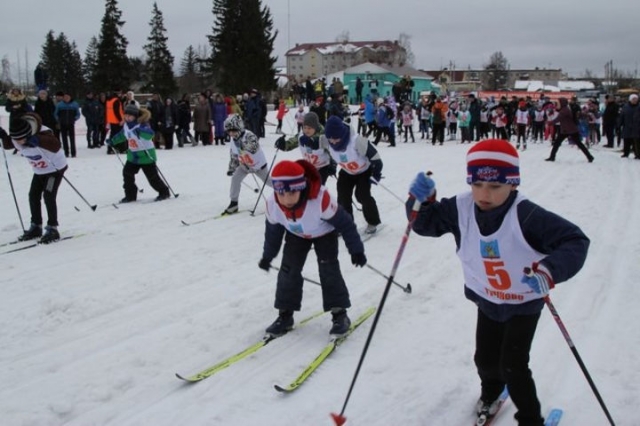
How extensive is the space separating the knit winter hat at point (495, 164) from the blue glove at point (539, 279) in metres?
0.48

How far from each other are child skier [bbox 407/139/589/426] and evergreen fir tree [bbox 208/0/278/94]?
45.2 m

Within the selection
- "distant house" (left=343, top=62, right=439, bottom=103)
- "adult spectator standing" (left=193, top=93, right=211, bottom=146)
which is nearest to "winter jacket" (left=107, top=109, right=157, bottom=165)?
"adult spectator standing" (left=193, top=93, right=211, bottom=146)

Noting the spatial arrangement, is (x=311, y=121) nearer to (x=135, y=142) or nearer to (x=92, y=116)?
(x=135, y=142)

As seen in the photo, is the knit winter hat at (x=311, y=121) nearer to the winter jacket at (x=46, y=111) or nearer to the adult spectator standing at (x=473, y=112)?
the winter jacket at (x=46, y=111)

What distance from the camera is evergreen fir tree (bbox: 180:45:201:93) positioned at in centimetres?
7638

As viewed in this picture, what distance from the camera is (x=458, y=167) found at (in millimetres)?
14266

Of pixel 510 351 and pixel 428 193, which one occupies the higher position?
pixel 428 193

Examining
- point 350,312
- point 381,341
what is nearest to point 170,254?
point 350,312

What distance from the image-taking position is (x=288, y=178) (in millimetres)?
4035

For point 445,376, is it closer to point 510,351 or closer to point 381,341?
point 381,341

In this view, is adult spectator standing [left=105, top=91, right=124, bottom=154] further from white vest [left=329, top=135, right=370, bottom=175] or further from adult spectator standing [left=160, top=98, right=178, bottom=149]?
white vest [left=329, top=135, right=370, bottom=175]

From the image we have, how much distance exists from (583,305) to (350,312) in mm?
2140

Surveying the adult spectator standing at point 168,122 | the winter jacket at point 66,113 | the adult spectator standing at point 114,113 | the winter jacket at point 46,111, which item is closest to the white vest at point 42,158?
the winter jacket at point 46,111

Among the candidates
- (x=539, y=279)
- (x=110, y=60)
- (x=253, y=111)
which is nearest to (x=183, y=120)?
(x=253, y=111)
